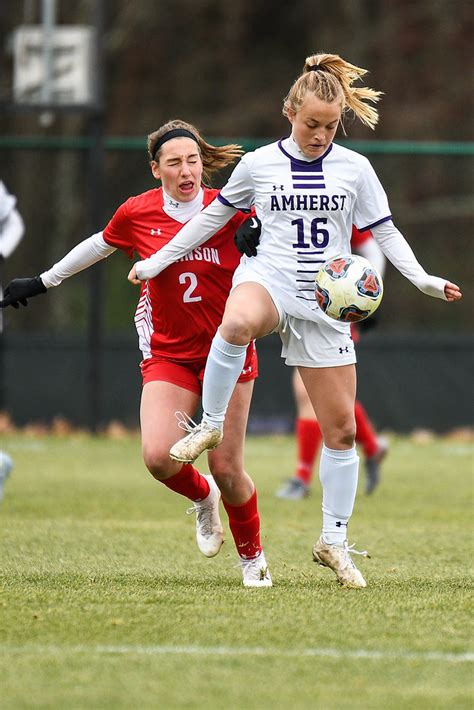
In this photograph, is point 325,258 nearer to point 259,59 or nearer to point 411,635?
point 411,635

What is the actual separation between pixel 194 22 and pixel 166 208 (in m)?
17.0

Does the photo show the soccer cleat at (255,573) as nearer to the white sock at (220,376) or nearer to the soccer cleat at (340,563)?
the soccer cleat at (340,563)

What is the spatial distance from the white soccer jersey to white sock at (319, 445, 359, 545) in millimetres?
510

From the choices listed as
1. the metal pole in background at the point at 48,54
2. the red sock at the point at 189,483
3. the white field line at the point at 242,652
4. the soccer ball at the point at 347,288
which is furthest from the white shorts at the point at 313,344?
the metal pole in background at the point at 48,54

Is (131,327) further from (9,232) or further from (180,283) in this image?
(180,283)

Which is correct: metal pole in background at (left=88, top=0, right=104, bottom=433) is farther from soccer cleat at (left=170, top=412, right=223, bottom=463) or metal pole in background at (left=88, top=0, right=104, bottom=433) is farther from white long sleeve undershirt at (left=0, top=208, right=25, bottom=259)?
soccer cleat at (left=170, top=412, right=223, bottom=463)

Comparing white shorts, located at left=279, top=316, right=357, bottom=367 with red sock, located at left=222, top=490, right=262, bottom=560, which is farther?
red sock, located at left=222, top=490, right=262, bottom=560

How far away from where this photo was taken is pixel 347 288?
16.5ft

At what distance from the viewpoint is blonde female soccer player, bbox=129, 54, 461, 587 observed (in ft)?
16.8

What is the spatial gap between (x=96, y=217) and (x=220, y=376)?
29.1 ft

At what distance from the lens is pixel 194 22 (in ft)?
72.2

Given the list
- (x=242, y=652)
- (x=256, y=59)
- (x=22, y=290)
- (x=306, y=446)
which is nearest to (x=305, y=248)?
(x=22, y=290)

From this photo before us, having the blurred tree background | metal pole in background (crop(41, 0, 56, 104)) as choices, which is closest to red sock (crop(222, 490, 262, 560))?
metal pole in background (crop(41, 0, 56, 104))

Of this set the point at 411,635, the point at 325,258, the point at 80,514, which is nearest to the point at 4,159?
the point at 80,514
